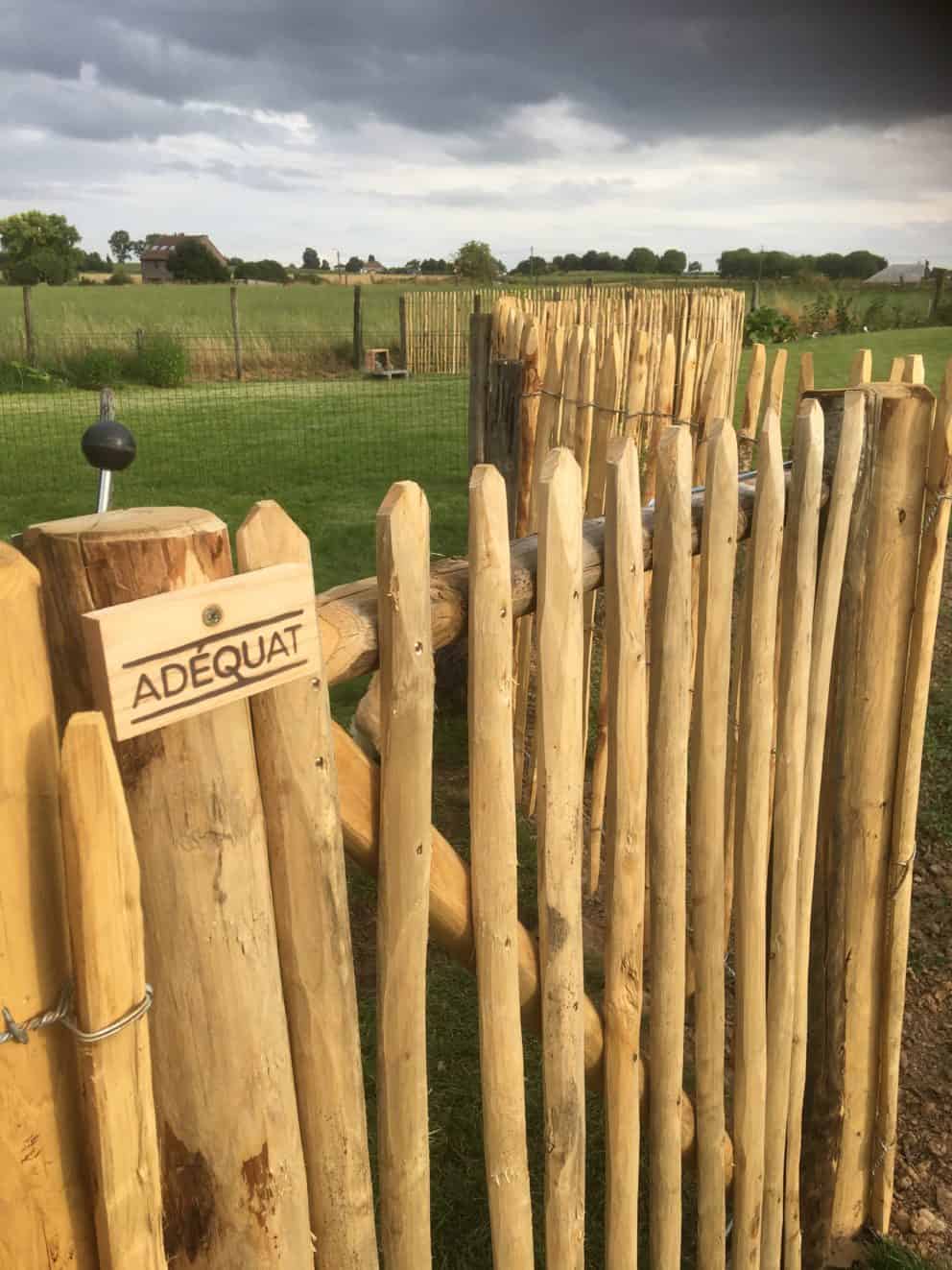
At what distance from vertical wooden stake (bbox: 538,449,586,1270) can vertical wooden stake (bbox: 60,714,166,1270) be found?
730mm

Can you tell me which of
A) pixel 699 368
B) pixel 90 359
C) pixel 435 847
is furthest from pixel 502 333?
pixel 90 359

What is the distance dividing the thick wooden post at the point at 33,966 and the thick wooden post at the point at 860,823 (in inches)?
67.2

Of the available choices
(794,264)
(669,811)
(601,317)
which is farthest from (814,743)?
(794,264)

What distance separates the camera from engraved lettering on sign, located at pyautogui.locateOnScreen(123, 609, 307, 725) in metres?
1.07

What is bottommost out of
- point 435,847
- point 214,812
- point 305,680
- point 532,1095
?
point 532,1095

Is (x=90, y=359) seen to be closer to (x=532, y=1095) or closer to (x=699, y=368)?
(x=699, y=368)

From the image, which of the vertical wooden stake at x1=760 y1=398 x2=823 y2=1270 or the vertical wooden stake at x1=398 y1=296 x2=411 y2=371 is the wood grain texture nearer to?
the vertical wooden stake at x1=760 y1=398 x2=823 y2=1270

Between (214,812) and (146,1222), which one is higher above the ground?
(214,812)

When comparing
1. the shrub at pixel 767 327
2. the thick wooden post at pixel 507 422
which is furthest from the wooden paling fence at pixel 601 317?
the shrub at pixel 767 327

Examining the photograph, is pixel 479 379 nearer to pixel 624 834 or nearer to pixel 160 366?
pixel 624 834

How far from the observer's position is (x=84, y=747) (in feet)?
3.34

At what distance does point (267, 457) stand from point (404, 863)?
987 centimetres

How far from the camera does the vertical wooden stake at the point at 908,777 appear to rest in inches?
86.8

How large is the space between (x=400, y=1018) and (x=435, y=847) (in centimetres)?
24
